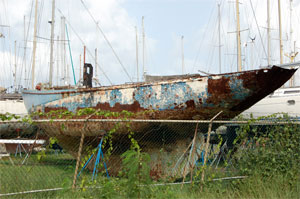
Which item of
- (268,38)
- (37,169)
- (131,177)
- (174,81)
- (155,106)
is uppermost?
(268,38)

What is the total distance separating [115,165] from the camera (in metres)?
7.89

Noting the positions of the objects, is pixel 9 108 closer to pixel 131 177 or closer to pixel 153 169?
pixel 153 169

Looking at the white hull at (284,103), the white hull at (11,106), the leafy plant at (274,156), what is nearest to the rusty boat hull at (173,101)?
the leafy plant at (274,156)

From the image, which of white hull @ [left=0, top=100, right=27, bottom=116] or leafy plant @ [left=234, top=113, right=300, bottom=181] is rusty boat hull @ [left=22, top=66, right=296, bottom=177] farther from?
white hull @ [left=0, top=100, right=27, bottom=116]

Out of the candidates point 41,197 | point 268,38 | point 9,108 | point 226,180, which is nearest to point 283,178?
point 226,180

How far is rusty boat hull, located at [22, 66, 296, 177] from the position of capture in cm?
665

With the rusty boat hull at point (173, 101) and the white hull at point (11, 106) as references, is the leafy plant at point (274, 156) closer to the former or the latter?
the rusty boat hull at point (173, 101)

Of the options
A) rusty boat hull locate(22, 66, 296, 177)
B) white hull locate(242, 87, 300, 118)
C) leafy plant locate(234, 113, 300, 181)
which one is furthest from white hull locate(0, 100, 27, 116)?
leafy plant locate(234, 113, 300, 181)

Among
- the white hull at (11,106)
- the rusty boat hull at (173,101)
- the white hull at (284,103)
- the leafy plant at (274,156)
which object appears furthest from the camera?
the white hull at (11,106)

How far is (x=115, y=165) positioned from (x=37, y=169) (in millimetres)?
2286

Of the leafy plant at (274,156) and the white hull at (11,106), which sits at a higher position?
the white hull at (11,106)

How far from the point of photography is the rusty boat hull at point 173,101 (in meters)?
6.65

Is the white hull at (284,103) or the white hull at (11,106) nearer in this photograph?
the white hull at (284,103)

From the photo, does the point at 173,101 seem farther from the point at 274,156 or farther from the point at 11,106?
the point at 11,106
